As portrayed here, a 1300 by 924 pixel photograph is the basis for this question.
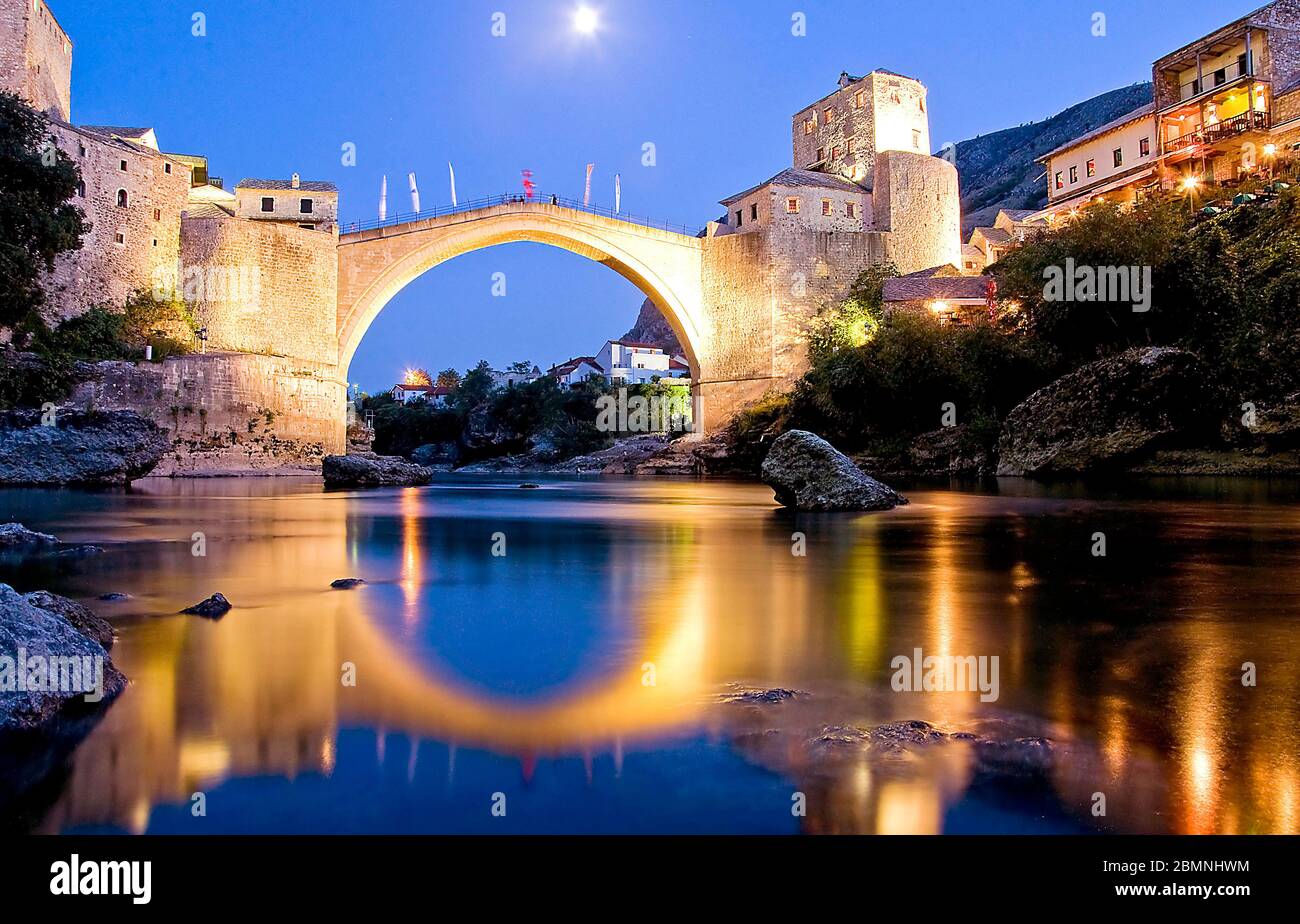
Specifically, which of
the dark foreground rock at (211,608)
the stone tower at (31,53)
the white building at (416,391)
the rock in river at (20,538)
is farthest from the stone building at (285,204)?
the white building at (416,391)

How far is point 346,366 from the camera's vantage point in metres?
32.7

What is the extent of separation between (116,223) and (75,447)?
17223 millimetres

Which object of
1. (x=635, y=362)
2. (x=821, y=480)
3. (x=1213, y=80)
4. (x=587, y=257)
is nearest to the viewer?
(x=821, y=480)

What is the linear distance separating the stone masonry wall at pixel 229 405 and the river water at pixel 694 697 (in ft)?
79.2

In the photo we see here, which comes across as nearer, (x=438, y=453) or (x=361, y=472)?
(x=361, y=472)

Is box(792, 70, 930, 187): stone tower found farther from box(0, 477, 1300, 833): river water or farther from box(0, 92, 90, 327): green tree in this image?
box(0, 477, 1300, 833): river water

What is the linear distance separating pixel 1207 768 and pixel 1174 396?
16399 millimetres

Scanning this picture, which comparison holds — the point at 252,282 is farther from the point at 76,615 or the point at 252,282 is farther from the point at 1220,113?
the point at 1220,113

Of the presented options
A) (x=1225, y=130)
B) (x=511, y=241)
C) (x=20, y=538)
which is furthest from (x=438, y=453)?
(x=20, y=538)

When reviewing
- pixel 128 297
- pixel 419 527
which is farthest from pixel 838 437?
pixel 128 297

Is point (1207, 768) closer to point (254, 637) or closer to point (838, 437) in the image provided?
point (254, 637)

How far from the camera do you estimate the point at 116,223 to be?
91.1 ft

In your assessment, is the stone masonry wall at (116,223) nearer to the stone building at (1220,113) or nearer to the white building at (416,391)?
the stone building at (1220,113)

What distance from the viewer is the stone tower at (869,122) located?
3741 cm
